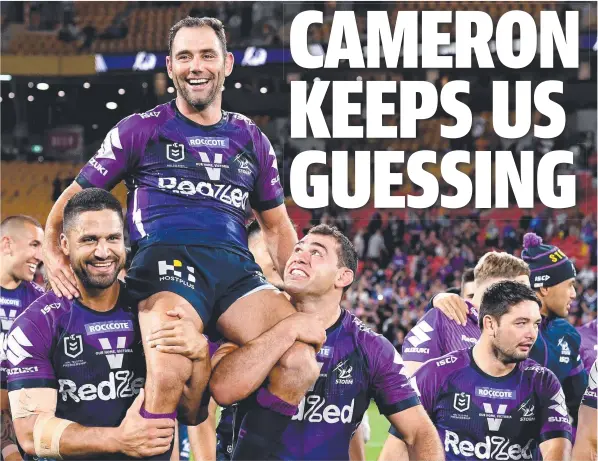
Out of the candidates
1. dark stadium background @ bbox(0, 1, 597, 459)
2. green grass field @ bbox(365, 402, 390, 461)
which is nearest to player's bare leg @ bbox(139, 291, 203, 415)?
green grass field @ bbox(365, 402, 390, 461)

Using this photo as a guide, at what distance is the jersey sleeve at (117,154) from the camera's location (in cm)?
519

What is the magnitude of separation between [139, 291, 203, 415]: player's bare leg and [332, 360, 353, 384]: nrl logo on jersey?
84cm

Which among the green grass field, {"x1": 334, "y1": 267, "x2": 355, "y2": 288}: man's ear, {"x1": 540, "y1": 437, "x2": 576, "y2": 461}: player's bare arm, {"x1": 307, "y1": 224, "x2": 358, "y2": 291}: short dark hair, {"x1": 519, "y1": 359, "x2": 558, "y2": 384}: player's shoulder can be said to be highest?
{"x1": 307, "y1": 224, "x2": 358, "y2": 291}: short dark hair

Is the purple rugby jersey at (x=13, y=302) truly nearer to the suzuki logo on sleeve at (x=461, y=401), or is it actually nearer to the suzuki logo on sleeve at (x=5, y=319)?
the suzuki logo on sleeve at (x=5, y=319)

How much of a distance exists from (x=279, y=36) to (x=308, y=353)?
20949 mm

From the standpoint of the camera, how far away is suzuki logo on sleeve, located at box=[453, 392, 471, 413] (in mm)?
5727

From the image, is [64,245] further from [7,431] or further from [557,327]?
[557,327]

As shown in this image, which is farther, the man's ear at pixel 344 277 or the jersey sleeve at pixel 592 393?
the jersey sleeve at pixel 592 393

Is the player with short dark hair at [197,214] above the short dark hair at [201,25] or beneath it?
beneath

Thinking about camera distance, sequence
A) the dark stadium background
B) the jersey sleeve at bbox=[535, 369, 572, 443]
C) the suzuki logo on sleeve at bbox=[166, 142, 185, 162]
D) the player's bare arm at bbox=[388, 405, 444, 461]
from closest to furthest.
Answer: the player's bare arm at bbox=[388, 405, 444, 461] → the suzuki logo on sleeve at bbox=[166, 142, 185, 162] → the jersey sleeve at bbox=[535, 369, 572, 443] → the dark stadium background

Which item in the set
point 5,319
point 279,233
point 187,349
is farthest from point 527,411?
point 5,319

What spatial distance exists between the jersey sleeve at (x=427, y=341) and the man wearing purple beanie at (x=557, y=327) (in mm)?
746

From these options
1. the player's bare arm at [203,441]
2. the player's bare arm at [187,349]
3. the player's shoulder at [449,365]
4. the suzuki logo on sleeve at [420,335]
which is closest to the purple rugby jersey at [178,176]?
the player's bare arm at [187,349]

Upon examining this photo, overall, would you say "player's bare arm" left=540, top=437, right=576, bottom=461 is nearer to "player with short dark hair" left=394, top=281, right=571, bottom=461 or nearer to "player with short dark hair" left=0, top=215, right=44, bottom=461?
"player with short dark hair" left=394, top=281, right=571, bottom=461
